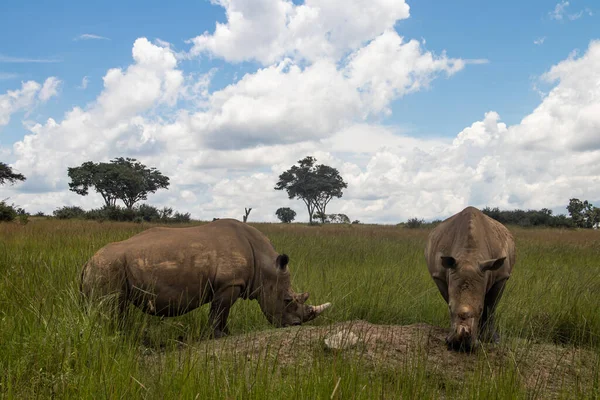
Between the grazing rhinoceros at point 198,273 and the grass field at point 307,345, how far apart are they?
232 mm

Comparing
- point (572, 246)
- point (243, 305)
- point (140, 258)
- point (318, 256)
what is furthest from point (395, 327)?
point (572, 246)

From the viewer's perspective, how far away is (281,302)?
599 centimetres

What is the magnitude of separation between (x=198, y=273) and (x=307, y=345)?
5.10ft

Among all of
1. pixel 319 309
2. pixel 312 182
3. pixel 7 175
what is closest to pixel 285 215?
pixel 312 182

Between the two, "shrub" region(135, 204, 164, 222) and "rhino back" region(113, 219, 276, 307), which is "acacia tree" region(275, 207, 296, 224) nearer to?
"shrub" region(135, 204, 164, 222)

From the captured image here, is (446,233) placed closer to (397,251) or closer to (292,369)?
(292,369)

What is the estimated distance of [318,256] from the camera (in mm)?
11484

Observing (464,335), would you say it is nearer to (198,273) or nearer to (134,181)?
(198,273)

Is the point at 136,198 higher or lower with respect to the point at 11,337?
higher

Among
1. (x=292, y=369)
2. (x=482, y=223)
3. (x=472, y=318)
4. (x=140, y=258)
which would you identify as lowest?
(x=292, y=369)

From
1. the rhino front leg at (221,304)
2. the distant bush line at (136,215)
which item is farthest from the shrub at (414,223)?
the rhino front leg at (221,304)

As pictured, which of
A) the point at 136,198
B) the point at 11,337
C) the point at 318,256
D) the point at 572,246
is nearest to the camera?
the point at 11,337

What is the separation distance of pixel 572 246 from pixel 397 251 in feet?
19.3

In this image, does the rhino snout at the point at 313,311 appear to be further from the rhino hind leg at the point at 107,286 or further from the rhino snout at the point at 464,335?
the rhino hind leg at the point at 107,286
